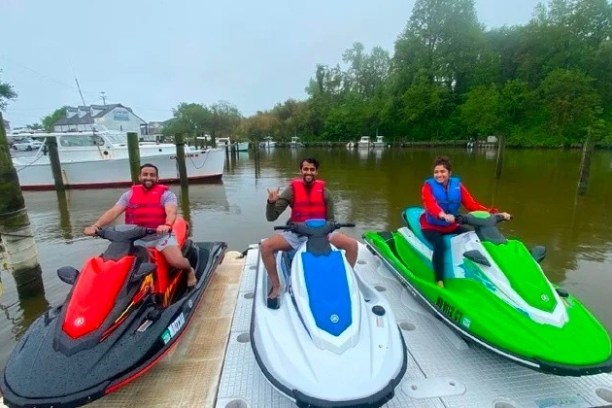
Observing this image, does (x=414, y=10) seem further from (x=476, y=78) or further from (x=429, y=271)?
(x=429, y=271)

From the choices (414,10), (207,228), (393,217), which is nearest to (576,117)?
(414,10)

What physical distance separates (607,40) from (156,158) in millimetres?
52683

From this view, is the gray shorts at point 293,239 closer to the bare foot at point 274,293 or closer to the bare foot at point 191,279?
the bare foot at point 274,293

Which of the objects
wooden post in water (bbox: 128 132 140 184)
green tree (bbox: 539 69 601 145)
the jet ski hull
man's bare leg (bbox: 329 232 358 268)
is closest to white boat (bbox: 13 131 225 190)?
wooden post in water (bbox: 128 132 140 184)

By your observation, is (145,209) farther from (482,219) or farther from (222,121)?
(222,121)

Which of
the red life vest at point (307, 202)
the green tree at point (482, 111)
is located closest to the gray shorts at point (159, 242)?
the red life vest at point (307, 202)

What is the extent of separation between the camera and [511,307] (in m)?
2.63

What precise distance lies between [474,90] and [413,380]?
50.0 metres

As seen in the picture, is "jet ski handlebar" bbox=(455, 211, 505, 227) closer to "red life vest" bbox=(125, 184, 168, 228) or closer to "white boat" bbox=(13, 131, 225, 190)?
"red life vest" bbox=(125, 184, 168, 228)

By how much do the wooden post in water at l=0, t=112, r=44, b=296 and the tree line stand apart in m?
33.6

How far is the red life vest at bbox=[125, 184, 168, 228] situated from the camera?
3785 mm

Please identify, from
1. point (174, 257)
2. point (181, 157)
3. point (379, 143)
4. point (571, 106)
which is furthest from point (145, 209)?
point (571, 106)

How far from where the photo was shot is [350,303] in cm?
253

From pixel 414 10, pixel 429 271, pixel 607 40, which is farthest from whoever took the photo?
pixel 414 10
